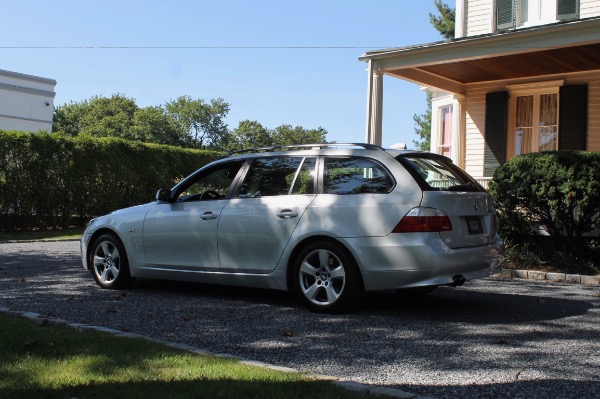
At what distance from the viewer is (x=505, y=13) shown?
15641 millimetres

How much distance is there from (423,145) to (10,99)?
3232 centimetres

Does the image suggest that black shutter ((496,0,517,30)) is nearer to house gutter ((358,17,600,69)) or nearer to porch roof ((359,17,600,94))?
porch roof ((359,17,600,94))

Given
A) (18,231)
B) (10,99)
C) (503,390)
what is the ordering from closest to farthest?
(503,390)
(18,231)
(10,99)

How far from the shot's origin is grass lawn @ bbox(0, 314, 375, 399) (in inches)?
151

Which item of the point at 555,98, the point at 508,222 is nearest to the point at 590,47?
the point at 555,98

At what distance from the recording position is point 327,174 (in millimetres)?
7039

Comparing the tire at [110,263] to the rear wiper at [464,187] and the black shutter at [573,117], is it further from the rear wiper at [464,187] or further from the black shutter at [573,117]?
the black shutter at [573,117]

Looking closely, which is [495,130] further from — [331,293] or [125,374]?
[125,374]

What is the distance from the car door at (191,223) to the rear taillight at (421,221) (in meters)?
2.24

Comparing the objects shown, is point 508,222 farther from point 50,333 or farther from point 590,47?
point 50,333

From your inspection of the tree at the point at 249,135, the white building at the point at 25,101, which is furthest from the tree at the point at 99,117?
the white building at the point at 25,101

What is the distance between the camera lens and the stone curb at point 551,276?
971 cm

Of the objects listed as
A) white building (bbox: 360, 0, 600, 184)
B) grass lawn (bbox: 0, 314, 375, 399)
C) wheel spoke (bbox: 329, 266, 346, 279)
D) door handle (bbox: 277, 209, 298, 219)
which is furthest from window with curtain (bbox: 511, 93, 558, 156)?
grass lawn (bbox: 0, 314, 375, 399)

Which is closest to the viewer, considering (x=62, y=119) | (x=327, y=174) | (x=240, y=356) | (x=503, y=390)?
(x=503, y=390)
